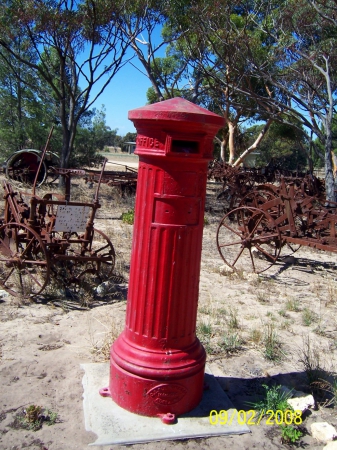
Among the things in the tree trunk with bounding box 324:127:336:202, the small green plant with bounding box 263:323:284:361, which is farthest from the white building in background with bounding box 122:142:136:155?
the small green plant with bounding box 263:323:284:361

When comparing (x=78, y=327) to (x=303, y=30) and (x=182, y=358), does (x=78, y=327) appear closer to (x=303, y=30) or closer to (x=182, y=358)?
(x=182, y=358)

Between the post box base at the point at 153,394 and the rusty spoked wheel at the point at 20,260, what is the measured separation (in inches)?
89.7

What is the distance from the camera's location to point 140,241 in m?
3.16

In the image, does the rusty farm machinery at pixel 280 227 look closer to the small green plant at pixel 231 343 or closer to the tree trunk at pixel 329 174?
the small green plant at pixel 231 343

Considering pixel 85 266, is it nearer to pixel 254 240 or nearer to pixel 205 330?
pixel 205 330

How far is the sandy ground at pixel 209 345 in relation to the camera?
10.1ft

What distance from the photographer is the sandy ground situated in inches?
121

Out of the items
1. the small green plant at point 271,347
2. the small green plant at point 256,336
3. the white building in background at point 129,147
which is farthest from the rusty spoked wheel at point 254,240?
the white building in background at point 129,147

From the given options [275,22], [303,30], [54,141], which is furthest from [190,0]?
[54,141]

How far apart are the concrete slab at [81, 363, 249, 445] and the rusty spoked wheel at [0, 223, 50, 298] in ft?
7.17

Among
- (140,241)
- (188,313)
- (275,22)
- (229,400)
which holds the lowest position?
(229,400)

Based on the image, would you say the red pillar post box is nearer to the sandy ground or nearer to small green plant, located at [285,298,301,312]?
the sandy ground

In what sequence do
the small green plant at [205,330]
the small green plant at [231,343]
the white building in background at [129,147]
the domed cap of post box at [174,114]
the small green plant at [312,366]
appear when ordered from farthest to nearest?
1. the white building in background at [129,147]
2. the small green plant at [205,330]
3. the small green plant at [231,343]
4. the small green plant at [312,366]
5. the domed cap of post box at [174,114]

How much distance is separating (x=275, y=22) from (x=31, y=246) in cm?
1451
